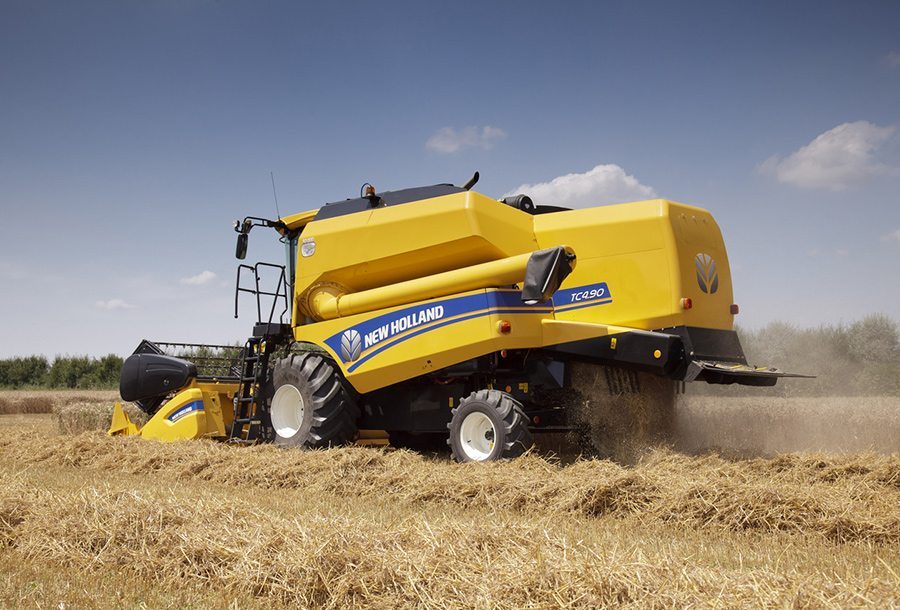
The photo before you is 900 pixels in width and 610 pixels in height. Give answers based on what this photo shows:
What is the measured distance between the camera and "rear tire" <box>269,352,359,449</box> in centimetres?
900

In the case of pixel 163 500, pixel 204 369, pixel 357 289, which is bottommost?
pixel 163 500

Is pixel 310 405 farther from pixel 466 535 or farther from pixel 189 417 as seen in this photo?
pixel 466 535

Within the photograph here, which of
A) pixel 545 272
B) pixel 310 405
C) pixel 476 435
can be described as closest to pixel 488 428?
pixel 476 435

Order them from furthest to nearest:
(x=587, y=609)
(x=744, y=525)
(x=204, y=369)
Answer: (x=204, y=369) < (x=744, y=525) < (x=587, y=609)

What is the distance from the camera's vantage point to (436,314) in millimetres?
8172

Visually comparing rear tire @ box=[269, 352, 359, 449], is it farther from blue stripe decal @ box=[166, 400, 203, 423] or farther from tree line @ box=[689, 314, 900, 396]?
tree line @ box=[689, 314, 900, 396]

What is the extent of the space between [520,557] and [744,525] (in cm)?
236

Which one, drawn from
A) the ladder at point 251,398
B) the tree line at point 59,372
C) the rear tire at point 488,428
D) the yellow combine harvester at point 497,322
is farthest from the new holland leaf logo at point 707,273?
the tree line at point 59,372

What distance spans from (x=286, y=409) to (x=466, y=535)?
6.20 meters

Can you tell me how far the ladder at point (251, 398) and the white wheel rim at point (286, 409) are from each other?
179 millimetres

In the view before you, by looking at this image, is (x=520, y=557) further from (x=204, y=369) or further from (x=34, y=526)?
(x=204, y=369)

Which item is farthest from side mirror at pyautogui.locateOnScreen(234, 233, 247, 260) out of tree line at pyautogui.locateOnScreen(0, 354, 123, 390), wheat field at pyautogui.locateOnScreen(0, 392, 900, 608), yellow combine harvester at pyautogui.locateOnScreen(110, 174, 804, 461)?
tree line at pyautogui.locateOnScreen(0, 354, 123, 390)

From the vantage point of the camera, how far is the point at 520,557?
3391mm

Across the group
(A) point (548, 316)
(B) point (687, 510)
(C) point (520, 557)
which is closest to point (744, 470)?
(B) point (687, 510)
